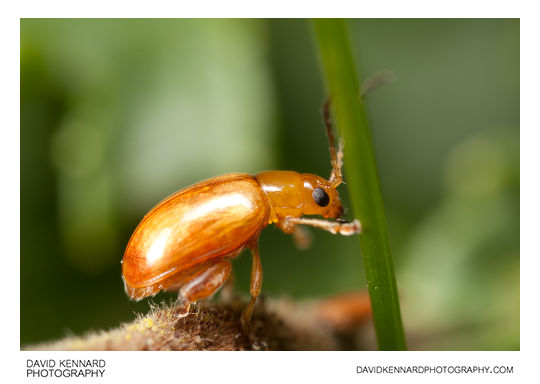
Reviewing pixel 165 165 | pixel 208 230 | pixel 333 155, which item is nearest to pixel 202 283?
pixel 208 230

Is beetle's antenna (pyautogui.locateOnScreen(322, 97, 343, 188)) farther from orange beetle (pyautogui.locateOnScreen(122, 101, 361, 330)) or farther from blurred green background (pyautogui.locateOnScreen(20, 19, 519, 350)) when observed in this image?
blurred green background (pyautogui.locateOnScreen(20, 19, 519, 350))

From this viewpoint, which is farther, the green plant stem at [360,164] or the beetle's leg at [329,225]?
the beetle's leg at [329,225]

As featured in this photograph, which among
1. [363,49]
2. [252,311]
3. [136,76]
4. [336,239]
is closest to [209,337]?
[252,311]

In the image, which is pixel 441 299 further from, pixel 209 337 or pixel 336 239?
pixel 209 337

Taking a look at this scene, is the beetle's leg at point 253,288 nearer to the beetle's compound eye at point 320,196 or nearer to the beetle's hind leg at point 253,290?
the beetle's hind leg at point 253,290
